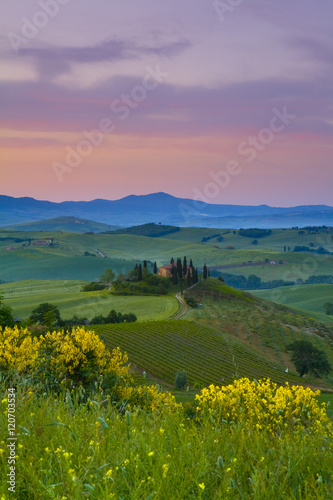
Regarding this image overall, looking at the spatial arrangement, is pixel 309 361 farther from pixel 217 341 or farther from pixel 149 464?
pixel 149 464

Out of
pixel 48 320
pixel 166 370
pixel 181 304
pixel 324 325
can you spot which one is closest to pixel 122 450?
pixel 166 370

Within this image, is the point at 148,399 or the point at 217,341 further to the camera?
the point at 217,341

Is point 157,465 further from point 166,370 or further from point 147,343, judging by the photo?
point 147,343

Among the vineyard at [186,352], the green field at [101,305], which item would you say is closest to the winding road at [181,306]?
the green field at [101,305]

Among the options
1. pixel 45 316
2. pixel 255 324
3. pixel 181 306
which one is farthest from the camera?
pixel 181 306

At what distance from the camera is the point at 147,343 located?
306ft

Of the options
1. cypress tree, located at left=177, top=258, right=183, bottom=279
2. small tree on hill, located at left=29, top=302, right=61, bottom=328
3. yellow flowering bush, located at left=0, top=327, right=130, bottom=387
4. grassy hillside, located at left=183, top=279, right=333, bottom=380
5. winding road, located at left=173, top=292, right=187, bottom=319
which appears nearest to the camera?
yellow flowering bush, located at left=0, top=327, right=130, bottom=387

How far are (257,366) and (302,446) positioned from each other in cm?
8480

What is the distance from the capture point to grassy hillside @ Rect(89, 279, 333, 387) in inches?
3169

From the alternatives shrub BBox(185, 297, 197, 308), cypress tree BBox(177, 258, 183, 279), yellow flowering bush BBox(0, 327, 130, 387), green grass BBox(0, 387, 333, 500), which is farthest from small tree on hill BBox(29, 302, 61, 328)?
green grass BBox(0, 387, 333, 500)

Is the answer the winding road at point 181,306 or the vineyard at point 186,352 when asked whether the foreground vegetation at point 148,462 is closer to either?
the vineyard at point 186,352

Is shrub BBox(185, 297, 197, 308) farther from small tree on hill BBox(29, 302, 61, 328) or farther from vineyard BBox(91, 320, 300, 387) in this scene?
small tree on hill BBox(29, 302, 61, 328)

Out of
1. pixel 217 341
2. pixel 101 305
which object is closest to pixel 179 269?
pixel 101 305

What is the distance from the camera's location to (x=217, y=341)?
10375 cm
